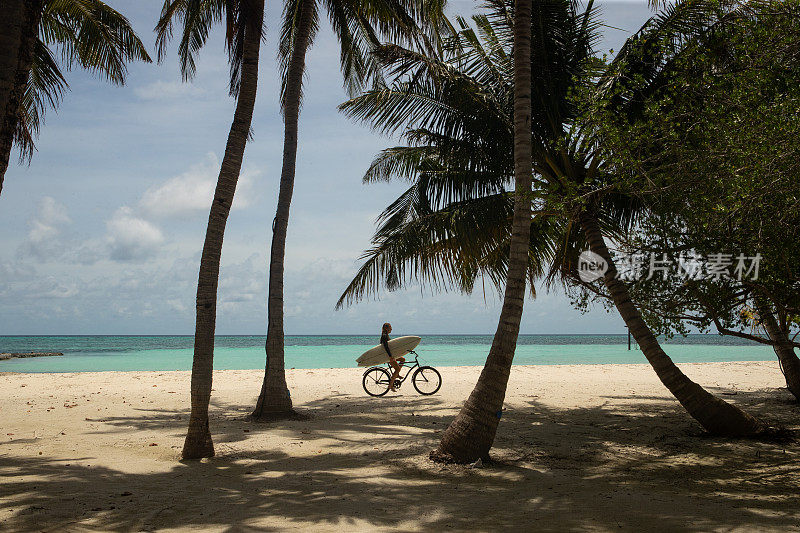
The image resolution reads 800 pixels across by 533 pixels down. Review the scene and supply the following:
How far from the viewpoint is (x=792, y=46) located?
5.71 meters

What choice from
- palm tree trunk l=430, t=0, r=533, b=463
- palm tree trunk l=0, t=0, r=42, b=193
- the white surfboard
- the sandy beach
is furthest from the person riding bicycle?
palm tree trunk l=0, t=0, r=42, b=193

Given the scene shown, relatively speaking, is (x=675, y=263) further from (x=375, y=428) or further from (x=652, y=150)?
(x=375, y=428)

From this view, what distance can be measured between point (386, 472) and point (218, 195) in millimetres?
4116

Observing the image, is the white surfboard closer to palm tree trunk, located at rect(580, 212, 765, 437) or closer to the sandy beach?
the sandy beach

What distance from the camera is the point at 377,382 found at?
14.3 meters

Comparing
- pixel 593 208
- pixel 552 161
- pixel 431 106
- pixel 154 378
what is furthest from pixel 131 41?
pixel 154 378

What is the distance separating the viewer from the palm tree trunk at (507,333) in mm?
6914

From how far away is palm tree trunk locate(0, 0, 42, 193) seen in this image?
4.99 m

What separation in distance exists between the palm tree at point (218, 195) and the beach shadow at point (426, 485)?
2.11ft

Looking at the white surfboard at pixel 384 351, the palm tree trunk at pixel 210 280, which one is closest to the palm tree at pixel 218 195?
the palm tree trunk at pixel 210 280

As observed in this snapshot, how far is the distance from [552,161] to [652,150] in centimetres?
212

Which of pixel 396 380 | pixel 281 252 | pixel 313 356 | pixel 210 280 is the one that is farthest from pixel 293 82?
pixel 313 356

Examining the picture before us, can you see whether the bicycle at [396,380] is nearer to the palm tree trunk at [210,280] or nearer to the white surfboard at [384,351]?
the white surfboard at [384,351]

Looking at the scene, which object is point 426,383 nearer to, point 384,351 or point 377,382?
point 377,382
